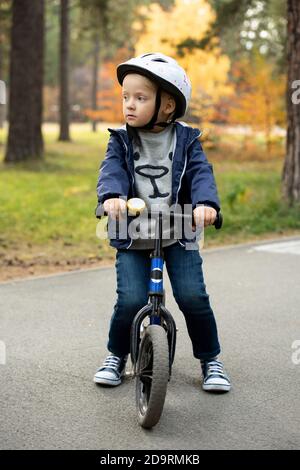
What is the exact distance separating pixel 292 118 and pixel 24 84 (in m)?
7.43

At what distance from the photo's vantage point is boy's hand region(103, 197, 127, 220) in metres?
3.65

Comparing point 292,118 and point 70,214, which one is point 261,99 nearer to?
point 292,118

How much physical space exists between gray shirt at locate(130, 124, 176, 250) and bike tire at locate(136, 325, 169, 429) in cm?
51

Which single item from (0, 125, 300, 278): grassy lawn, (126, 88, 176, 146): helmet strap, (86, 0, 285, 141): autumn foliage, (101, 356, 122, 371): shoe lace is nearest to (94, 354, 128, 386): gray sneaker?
(101, 356, 122, 371): shoe lace

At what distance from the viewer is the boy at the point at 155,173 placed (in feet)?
12.8

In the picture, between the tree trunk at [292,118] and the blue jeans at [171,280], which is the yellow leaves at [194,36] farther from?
the blue jeans at [171,280]

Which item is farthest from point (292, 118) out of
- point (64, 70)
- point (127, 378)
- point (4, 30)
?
point (64, 70)

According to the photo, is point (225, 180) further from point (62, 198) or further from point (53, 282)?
point (53, 282)

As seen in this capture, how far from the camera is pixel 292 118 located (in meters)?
10.9

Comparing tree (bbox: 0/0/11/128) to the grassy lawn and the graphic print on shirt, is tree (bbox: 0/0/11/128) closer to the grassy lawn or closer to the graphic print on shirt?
the grassy lawn

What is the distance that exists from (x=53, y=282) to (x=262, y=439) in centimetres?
385

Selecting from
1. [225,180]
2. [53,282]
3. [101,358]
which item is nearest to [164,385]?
[101,358]
